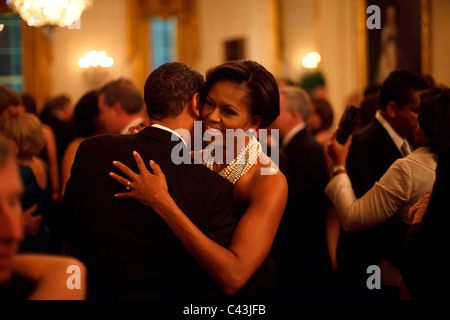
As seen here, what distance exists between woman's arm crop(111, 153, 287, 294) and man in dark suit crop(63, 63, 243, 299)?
6 cm

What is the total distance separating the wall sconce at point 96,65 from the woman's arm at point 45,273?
11882mm

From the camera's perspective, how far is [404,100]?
2.92 m

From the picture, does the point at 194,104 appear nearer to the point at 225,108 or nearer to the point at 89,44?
the point at 225,108

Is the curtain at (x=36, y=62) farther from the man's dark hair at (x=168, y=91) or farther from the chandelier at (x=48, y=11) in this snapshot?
the man's dark hair at (x=168, y=91)

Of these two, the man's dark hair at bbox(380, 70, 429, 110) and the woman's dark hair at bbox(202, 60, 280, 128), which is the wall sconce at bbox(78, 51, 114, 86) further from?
the woman's dark hair at bbox(202, 60, 280, 128)

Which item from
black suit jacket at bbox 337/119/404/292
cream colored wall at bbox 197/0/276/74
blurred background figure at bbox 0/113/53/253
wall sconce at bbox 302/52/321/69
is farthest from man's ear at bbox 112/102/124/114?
cream colored wall at bbox 197/0/276/74

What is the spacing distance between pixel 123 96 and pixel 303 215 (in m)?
1.48

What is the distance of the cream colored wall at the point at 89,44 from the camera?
13359 millimetres

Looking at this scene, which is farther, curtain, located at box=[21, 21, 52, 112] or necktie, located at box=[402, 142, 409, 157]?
curtain, located at box=[21, 21, 52, 112]

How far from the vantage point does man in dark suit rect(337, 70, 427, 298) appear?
287cm

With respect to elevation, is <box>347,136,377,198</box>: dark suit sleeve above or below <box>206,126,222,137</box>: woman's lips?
below
